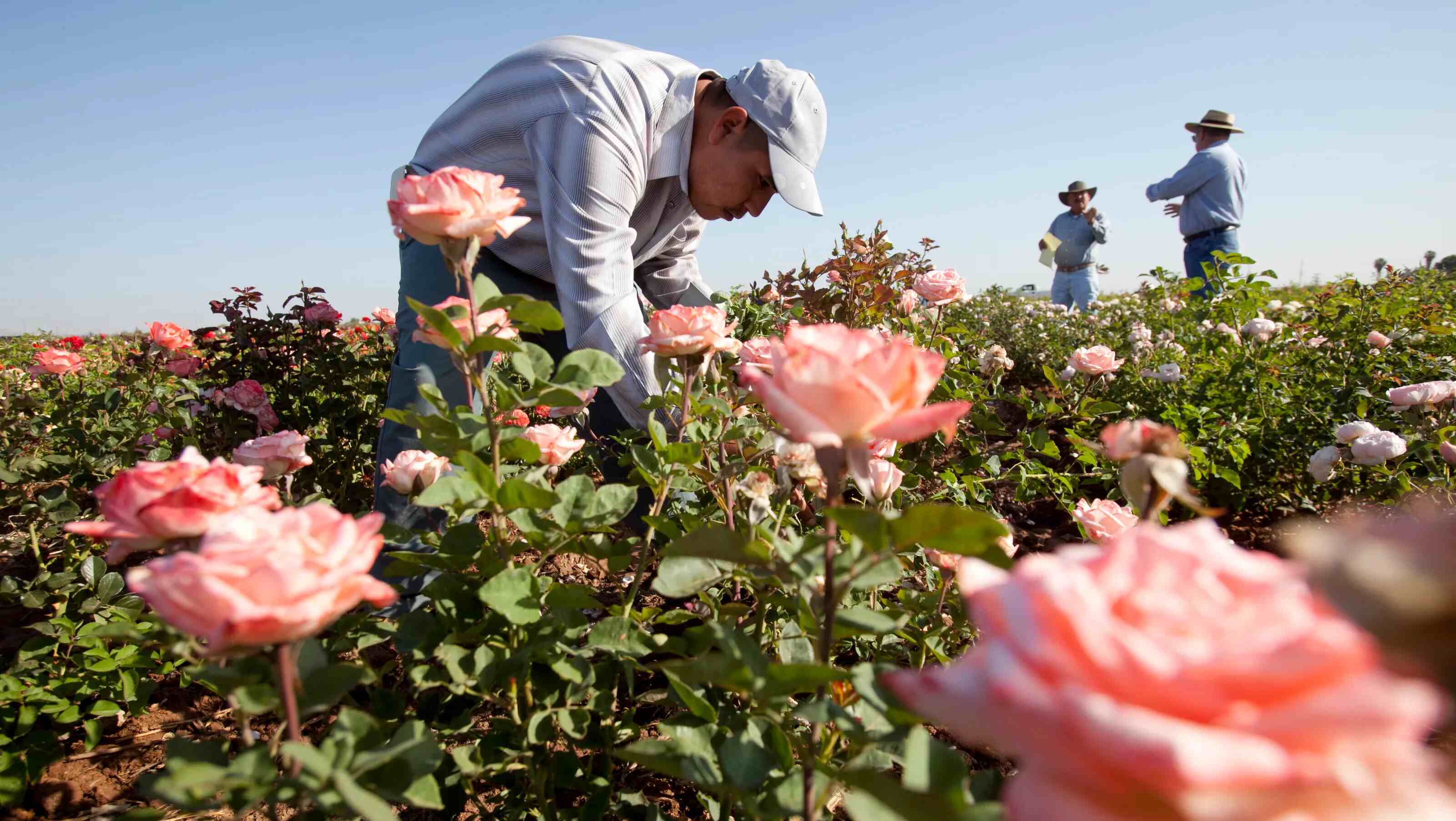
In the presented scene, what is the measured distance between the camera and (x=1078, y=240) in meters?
8.93

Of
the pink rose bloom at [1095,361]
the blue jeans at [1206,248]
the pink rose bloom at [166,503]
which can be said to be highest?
the blue jeans at [1206,248]

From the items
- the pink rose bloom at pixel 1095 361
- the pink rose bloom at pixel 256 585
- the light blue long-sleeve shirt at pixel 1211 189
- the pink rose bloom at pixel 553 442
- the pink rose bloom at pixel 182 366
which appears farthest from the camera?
the light blue long-sleeve shirt at pixel 1211 189

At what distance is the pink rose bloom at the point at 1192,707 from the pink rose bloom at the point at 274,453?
132cm

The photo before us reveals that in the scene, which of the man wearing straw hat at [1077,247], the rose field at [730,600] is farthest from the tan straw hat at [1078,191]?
the rose field at [730,600]

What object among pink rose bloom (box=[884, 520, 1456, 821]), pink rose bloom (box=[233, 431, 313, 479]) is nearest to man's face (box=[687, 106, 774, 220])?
pink rose bloom (box=[233, 431, 313, 479])

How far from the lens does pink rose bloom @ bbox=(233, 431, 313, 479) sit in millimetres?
1344

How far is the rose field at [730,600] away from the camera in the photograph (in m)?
0.35

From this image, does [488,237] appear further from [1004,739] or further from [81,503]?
[81,503]

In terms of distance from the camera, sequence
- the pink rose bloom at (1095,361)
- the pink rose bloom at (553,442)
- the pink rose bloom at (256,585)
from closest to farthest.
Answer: the pink rose bloom at (256,585)
the pink rose bloom at (553,442)
the pink rose bloom at (1095,361)

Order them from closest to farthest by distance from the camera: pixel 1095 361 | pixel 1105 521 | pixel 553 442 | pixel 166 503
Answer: pixel 166 503, pixel 1105 521, pixel 553 442, pixel 1095 361

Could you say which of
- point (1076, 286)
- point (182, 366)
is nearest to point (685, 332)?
point (182, 366)

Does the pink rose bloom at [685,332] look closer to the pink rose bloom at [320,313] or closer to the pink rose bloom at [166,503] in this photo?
the pink rose bloom at [166,503]

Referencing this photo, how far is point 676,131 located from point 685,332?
126 centimetres

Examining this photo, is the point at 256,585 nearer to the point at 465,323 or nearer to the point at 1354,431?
the point at 465,323
